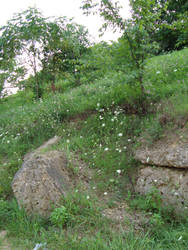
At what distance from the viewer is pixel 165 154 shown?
12.4 feet

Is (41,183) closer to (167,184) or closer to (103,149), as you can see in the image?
(103,149)

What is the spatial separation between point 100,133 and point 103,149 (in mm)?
465

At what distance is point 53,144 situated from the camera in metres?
4.92

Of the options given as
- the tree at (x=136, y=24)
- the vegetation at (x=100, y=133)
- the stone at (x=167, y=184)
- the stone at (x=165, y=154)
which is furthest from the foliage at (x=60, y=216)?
the tree at (x=136, y=24)

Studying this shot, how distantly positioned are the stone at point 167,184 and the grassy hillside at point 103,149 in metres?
0.16

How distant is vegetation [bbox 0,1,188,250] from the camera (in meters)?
3.20

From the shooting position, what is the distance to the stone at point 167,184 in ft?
11.1

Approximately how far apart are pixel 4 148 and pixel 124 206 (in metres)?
3.35

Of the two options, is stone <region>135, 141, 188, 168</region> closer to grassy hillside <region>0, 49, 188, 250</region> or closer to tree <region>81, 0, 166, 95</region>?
grassy hillside <region>0, 49, 188, 250</region>

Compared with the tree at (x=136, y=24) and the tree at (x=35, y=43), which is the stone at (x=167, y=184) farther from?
the tree at (x=35, y=43)

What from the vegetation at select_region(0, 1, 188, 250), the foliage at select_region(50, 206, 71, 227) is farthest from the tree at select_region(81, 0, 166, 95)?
the foliage at select_region(50, 206, 71, 227)

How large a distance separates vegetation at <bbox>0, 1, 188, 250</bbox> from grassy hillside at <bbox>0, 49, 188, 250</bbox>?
0.05 feet

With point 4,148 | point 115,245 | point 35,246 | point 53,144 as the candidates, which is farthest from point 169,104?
point 4,148

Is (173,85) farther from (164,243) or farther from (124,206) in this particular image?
(164,243)
